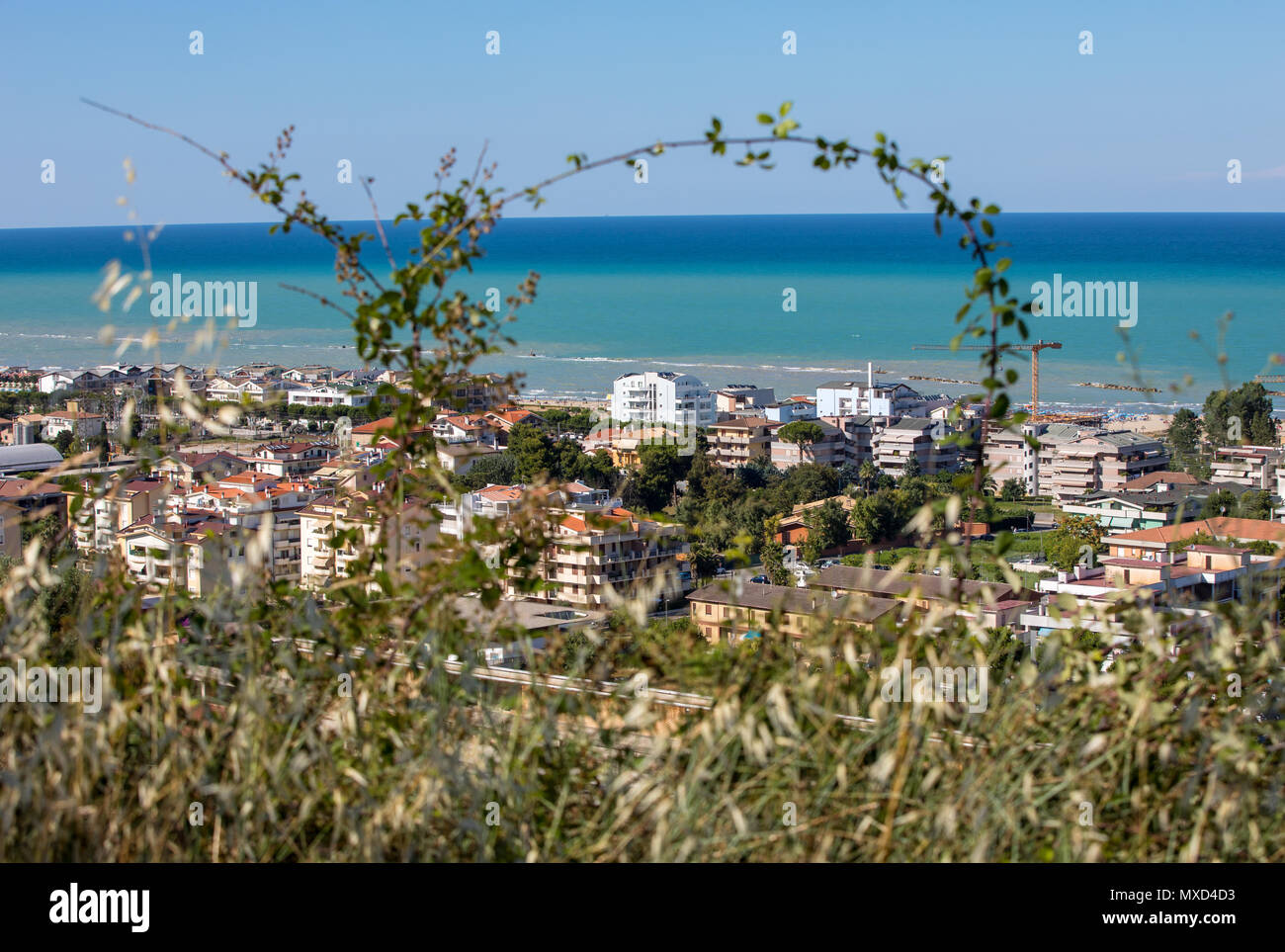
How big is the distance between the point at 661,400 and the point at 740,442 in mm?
3273

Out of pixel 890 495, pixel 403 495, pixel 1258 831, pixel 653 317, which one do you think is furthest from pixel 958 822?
pixel 653 317

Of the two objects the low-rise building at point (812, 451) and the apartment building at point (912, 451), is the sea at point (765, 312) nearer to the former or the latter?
the apartment building at point (912, 451)

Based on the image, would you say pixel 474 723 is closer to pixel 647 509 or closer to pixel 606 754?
pixel 606 754

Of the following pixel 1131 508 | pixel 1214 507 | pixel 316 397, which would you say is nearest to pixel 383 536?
pixel 1214 507

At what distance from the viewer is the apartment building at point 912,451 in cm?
2166

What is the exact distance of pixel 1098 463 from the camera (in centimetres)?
1897

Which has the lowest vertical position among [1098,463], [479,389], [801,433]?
[1098,463]

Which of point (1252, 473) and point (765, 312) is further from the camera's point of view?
point (765, 312)

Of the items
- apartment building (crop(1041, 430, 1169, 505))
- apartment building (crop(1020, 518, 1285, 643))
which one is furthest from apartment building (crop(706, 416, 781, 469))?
apartment building (crop(1020, 518, 1285, 643))

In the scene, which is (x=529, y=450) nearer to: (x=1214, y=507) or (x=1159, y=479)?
(x=1159, y=479)

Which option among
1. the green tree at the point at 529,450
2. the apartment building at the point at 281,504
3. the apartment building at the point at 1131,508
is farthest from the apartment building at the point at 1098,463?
the apartment building at the point at 281,504

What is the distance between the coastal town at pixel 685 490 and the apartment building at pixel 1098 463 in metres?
0.04
